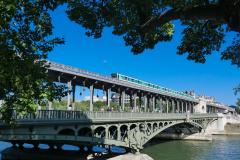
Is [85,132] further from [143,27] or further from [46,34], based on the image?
[143,27]

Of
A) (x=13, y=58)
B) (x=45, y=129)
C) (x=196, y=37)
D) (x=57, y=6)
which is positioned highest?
(x=57, y=6)

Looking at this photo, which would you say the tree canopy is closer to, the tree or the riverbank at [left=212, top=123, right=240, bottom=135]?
the tree

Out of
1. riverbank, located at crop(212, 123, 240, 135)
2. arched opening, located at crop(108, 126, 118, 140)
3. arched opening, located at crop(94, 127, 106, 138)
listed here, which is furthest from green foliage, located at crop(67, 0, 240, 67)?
riverbank, located at crop(212, 123, 240, 135)

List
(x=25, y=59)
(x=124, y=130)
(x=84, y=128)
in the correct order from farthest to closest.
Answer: (x=124, y=130) → (x=84, y=128) → (x=25, y=59)

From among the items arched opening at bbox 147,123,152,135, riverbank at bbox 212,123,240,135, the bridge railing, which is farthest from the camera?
riverbank at bbox 212,123,240,135

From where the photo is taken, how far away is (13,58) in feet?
41.1

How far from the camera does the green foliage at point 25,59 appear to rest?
40.3ft

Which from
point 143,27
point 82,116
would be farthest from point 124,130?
point 143,27

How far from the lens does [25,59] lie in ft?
41.9

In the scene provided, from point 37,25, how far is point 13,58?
1688 millimetres

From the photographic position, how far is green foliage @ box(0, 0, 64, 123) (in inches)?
484

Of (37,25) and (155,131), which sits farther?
(155,131)

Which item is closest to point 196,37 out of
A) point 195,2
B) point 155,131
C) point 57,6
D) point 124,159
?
point 195,2

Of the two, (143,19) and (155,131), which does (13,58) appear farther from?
(155,131)
